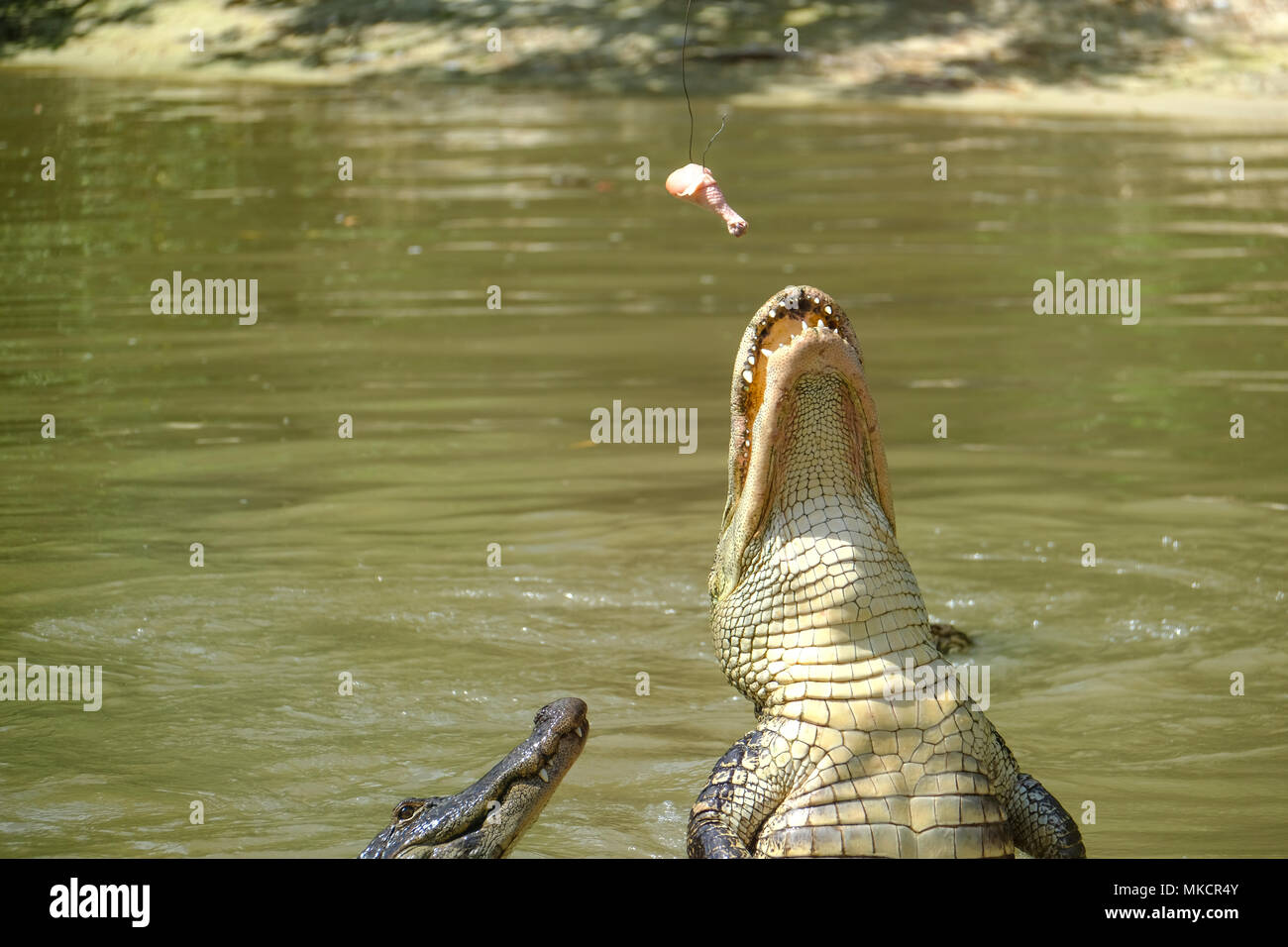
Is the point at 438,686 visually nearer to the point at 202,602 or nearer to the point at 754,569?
the point at 202,602

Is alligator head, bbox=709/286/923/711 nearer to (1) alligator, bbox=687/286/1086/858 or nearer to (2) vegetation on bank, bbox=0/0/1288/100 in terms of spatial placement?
(1) alligator, bbox=687/286/1086/858

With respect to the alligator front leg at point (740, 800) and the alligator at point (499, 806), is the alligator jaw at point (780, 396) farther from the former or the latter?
the alligator at point (499, 806)

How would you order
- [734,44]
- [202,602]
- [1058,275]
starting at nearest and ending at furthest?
[202,602] < [1058,275] < [734,44]

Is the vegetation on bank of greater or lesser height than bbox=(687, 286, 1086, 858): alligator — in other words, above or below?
above

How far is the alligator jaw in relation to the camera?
148 inches

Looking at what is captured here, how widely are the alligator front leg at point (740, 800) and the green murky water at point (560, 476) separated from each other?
1.08 m

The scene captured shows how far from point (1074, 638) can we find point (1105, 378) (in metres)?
3.65

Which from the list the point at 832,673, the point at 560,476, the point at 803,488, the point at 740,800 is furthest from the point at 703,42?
the point at 740,800

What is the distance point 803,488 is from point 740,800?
0.75 m

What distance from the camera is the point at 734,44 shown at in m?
22.0

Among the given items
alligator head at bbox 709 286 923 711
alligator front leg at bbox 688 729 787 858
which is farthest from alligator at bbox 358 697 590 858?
alligator head at bbox 709 286 923 711

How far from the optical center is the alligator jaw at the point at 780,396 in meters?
3.77
